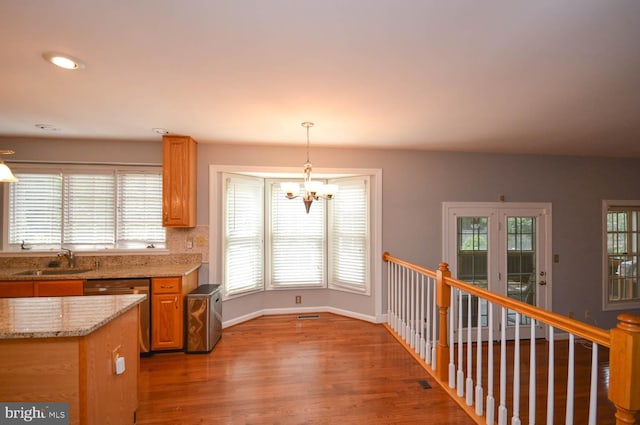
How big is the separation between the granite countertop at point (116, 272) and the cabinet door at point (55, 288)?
Result: 44 mm

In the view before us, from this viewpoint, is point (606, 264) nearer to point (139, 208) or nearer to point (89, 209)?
point (139, 208)

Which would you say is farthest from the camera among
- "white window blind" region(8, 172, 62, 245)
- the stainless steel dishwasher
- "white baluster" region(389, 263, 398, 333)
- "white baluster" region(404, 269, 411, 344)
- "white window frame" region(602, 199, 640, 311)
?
"white window frame" region(602, 199, 640, 311)

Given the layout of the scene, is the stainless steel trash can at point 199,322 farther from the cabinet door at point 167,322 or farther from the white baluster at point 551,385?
the white baluster at point 551,385

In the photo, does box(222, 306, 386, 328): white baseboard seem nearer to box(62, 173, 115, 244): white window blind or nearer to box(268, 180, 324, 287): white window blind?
box(268, 180, 324, 287): white window blind

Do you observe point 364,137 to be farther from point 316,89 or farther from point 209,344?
point 209,344

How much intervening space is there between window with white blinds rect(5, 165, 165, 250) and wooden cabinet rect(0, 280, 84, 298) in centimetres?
86

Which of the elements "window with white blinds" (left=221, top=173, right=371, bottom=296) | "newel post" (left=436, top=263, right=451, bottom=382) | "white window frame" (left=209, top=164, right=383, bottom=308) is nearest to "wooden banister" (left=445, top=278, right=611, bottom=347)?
"newel post" (left=436, top=263, right=451, bottom=382)

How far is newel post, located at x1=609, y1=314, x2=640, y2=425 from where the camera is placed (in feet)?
4.12

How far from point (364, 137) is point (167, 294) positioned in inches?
116

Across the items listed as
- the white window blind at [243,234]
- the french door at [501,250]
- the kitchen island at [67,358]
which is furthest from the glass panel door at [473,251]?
the kitchen island at [67,358]

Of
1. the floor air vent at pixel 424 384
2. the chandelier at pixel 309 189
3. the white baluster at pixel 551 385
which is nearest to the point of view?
the white baluster at pixel 551 385

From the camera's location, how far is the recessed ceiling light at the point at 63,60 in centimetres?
186

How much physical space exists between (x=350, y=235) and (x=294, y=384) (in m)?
2.28

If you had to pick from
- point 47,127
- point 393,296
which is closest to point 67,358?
point 47,127
